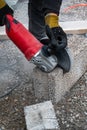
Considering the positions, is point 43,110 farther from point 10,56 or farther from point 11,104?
point 10,56

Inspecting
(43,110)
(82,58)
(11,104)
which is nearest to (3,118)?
(11,104)

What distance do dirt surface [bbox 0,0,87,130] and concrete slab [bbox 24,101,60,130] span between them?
0.18 metres

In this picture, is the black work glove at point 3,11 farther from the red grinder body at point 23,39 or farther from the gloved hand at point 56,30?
the gloved hand at point 56,30

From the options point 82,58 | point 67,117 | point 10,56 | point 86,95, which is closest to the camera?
point 67,117

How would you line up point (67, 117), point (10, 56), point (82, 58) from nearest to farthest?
point (67, 117)
point (82, 58)
point (10, 56)

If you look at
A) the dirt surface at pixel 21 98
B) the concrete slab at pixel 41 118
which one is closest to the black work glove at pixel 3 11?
the dirt surface at pixel 21 98

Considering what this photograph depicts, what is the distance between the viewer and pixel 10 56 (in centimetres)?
352

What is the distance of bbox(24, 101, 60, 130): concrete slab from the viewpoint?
2.31 metres

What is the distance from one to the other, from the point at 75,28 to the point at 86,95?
1.08 m

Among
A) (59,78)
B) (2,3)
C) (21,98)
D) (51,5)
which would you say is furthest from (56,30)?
(21,98)

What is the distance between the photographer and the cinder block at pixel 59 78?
2686mm

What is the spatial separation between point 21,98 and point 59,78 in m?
0.44

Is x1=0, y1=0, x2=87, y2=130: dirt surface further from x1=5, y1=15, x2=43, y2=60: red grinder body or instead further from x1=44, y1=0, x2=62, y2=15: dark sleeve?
x1=44, y1=0, x2=62, y2=15: dark sleeve

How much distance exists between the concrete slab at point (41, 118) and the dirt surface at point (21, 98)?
181mm
